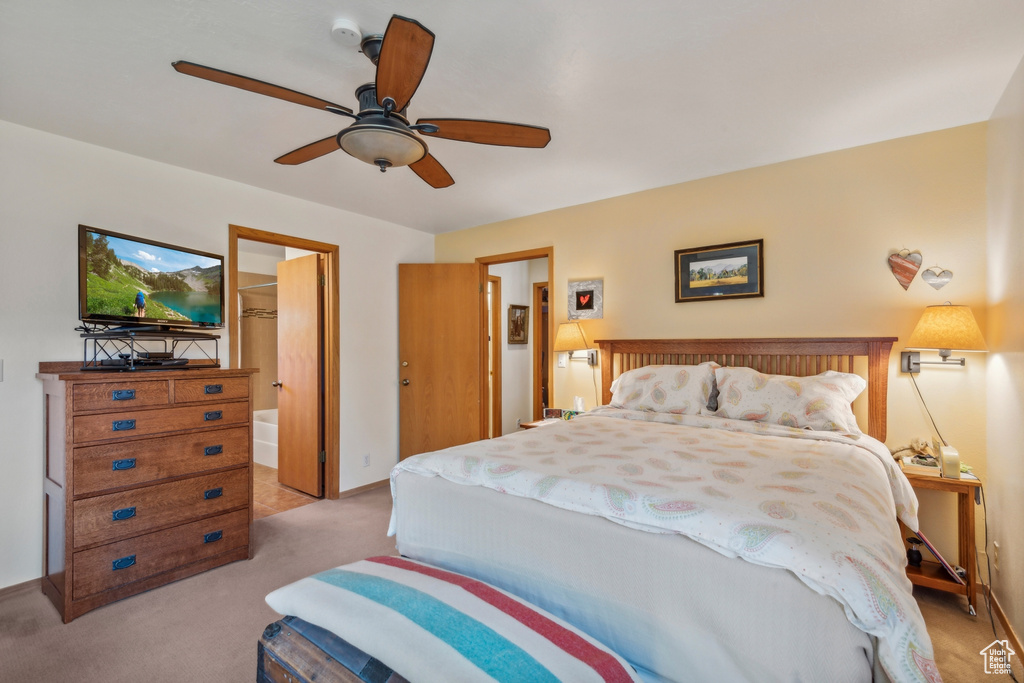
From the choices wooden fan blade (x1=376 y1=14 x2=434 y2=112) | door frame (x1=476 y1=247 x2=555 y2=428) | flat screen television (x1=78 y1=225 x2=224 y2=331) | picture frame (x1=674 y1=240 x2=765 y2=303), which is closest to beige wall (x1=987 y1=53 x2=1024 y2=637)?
picture frame (x1=674 y1=240 x2=765 y2=303)

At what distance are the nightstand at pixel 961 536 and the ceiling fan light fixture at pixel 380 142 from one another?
2.83 metres

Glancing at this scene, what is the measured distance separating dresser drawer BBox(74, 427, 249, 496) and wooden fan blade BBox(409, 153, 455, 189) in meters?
1.92

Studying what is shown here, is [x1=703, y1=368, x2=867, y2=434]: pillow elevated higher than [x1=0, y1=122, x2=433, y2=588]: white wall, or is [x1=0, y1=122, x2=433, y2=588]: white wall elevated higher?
[x1=0, y1=122, x2=433, y2=588]: white wall

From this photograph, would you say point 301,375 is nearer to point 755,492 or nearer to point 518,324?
point 518,324

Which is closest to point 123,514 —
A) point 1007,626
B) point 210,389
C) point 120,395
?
point 120,395

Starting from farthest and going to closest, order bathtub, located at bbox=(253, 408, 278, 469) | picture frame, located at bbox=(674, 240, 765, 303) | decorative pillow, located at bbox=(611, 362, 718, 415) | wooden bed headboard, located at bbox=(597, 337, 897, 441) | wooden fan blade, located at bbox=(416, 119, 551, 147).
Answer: bathtub, located at bbox=(253, 408, 278, 469), picture frame, located at bbox=(674, 240, 765, 303), decorative pillow, located at bbox=(611, 362, 718, 415), wooden bed headboard, located at bbox=(597, 337, 897, 441), wooden fan blade, located at bbox=(416, 119, 551, 147)

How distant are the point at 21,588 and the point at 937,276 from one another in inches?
205

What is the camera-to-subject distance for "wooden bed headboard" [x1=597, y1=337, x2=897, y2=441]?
2645mm

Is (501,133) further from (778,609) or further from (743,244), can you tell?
(743,244)

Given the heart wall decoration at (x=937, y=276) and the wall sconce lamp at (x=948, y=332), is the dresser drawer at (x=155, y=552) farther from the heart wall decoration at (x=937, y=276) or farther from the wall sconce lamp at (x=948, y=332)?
the heart wall decoration at (x=937, y=276)

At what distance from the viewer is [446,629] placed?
1.05 metres

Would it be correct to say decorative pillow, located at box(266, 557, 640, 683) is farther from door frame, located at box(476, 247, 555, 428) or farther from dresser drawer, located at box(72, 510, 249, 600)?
door frame, located at box(476, 247, 555, 428)

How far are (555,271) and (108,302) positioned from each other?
10.0 ft

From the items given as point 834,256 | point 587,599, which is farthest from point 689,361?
point 587,599
